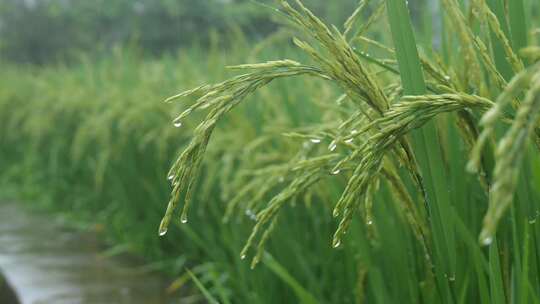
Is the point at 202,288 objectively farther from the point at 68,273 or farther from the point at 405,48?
the point at 68,273

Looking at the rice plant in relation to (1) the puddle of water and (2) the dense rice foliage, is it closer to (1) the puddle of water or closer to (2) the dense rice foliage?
(2) the dense rice foliage

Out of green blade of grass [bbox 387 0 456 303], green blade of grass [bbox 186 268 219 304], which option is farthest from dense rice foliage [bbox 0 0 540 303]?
green blade of grass [bbox 186 268 219 304]

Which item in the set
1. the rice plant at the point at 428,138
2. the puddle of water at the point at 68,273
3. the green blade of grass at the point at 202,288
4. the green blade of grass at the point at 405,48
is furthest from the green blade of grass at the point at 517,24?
the puddle of water at the point at 68,273

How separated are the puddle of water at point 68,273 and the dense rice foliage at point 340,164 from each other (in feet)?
0.62

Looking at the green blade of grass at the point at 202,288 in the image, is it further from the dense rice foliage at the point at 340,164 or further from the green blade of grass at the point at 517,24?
the green blade of grass at the point at 517,24

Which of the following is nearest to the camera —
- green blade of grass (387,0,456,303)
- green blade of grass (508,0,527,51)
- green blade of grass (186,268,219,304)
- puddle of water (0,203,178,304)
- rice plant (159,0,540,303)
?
rice plant (159,0,540,303)

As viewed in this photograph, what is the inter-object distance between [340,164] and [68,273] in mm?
3046

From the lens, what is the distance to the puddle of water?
352cm

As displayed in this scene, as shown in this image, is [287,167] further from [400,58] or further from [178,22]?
[178,22]

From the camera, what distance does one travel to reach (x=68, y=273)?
3959 mm

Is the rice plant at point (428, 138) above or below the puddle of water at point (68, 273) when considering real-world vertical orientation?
above

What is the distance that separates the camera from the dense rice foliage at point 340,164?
1172 mm

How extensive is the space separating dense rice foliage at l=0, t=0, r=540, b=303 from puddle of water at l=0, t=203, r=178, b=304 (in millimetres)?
188

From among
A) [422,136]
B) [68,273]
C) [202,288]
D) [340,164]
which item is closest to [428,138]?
[422,136]
